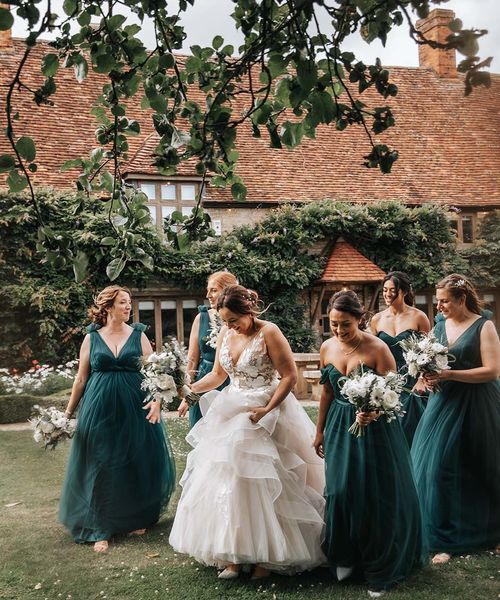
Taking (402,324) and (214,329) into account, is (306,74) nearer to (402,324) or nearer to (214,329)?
(402,324)

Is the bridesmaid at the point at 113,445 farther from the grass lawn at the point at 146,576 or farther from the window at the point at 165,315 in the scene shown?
the window at the point at 165,315

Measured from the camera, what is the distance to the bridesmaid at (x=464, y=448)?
18.2 ft

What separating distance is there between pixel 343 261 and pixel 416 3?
1766 cm

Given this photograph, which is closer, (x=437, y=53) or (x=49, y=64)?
(x=49, y=64)

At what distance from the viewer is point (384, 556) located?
15.8 ft

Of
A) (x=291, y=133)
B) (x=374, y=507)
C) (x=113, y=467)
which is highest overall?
(x=291, y=133)

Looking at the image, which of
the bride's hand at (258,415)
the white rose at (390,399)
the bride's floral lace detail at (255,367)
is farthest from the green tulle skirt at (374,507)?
the bride's floral lace detail at (255,367)

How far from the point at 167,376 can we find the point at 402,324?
2798 millimetres

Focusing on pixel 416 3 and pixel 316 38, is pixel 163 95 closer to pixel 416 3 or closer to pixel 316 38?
pixel 316 38

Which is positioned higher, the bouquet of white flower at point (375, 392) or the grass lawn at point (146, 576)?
the bouquet of white flower at point (375, 392)

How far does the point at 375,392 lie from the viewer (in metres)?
4.58

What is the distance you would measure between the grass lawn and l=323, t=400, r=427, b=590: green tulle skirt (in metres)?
0.18

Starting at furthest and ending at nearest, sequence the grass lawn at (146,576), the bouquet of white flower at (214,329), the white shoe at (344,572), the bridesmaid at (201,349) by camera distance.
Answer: the bridesmaid at (201,349), the bouquet of white flower at (214,329), the white shoe at (344,572), the grass lawn at (146,576)

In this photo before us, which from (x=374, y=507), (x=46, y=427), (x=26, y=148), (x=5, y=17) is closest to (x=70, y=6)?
(x=5, y=17)
